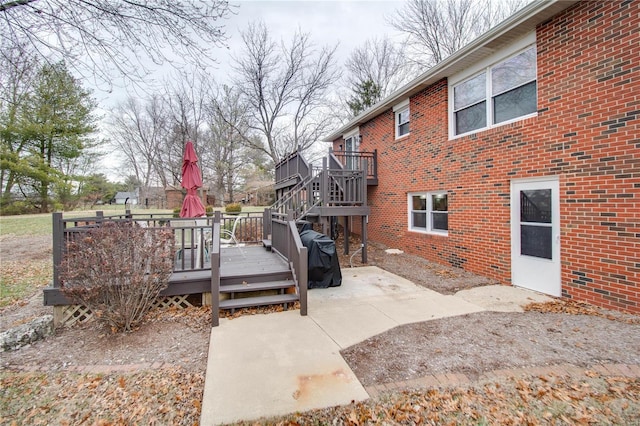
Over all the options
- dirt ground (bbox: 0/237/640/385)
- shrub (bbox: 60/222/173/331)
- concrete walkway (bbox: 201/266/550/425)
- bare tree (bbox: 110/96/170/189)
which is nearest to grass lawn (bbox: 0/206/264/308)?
dirt ground (bbox: 0/237/640/385)

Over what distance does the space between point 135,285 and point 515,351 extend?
15.8 feet

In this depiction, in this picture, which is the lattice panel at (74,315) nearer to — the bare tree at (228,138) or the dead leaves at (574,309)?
the dead leaves at (574,309)

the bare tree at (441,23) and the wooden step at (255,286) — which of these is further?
the bare tree at (441,23)

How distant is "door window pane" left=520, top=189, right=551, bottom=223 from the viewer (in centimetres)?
533

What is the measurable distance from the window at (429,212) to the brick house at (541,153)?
0.13 feet

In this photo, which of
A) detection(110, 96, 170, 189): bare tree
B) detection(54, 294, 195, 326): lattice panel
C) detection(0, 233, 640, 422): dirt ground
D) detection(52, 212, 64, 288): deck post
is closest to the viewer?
detection(0, 233, 640, 422): dirt ground

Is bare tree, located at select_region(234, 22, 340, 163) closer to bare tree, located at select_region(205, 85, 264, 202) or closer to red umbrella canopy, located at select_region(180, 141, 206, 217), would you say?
bare tree, located at select_region(205, 85, 264, 202)

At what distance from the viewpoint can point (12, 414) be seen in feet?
7.93

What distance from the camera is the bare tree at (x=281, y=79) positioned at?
54.5 ft

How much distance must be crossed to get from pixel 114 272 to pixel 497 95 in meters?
7.80

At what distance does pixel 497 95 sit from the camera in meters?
6.25

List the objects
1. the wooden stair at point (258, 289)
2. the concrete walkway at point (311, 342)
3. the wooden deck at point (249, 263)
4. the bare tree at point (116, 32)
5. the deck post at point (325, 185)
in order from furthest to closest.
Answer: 1. the deck post at point (325, 185)
2. the wooden deck at point (249, 263)
3. the wooden stair at point (258, 289)
4. the bare tree at point (116, 32)
5. the concrete walkway at point (311, 342)

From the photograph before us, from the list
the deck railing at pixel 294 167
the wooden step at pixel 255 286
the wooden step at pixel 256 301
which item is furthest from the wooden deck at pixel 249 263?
the deck railing at pixel 294 167

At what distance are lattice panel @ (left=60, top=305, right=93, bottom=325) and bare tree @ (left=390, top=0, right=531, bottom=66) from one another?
21.1m
